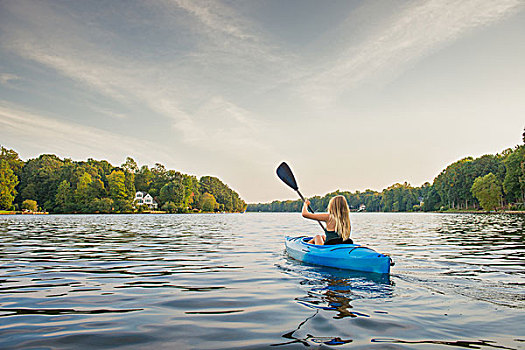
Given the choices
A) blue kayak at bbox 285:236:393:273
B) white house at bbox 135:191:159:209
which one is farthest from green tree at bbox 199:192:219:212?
blue kayak at bbox 285:236:393:273

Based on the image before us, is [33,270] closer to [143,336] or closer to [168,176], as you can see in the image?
[143,336]

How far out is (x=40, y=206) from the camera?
8700cm

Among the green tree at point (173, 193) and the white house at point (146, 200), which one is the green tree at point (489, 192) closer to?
the green tree at point (173, 193)

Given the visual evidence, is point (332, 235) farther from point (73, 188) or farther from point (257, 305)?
point (73, 188)

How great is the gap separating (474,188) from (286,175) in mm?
73484

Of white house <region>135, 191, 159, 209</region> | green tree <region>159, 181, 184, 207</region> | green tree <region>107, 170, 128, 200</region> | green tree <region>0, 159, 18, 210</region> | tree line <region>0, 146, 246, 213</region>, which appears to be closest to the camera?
green tree <region>0, 159, 18, 210</region>

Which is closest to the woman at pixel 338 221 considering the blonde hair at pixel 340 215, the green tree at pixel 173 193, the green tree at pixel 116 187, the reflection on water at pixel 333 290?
the blonde hair at pixel 340 215

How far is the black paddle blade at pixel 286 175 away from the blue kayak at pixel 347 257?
2.87m

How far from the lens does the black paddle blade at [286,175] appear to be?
11.3m

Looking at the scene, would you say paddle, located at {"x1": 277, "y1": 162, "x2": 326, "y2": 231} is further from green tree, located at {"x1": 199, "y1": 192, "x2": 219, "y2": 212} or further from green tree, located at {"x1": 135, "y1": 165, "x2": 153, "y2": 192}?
green tree, located at {"x1": 199, "y1": 192, "x2": 219, "y2": 212}

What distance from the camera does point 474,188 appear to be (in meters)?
71.6

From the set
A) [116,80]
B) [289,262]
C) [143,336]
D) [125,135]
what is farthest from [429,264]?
[125,135]

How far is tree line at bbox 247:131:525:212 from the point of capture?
63.3m

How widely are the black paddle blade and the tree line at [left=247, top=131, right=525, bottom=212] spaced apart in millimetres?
56367
